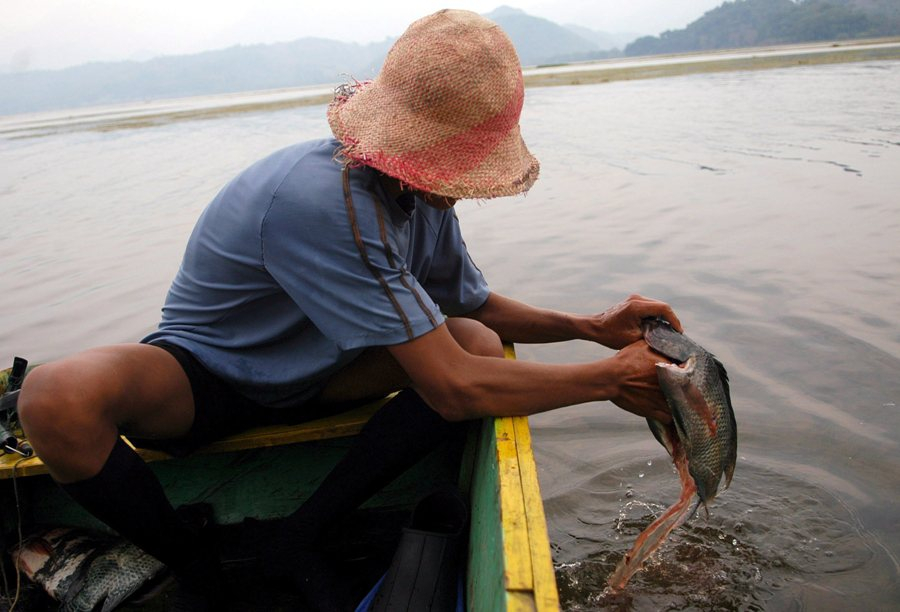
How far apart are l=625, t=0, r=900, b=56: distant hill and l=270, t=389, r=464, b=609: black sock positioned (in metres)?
95.6

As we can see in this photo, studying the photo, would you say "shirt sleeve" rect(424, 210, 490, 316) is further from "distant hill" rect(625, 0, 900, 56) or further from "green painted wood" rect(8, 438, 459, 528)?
"distant hill" rect(625, 0, 900, 56)

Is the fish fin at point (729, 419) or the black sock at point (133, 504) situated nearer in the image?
the black sock at point (133, 504)

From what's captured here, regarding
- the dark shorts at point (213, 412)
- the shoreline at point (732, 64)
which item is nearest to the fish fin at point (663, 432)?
the dark shorts at point (213, 412)

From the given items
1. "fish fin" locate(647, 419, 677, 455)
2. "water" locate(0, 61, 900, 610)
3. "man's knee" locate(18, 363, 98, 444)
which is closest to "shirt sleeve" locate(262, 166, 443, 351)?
"man's knee" locate(18, 363, 98, 444)

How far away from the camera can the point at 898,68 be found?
71.5 feet

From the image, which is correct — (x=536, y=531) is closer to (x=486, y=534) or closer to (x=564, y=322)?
(x=486, y=534)

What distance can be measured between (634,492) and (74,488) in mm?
2113

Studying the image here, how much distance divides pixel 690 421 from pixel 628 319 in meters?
0.47

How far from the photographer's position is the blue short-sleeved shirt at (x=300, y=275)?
5.74ft

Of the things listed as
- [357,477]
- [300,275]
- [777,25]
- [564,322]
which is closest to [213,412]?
[357,477]

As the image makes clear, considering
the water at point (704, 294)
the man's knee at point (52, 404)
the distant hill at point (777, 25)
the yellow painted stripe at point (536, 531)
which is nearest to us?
the yellow painted stripe at point (536, 531)

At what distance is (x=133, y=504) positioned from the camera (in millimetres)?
1921

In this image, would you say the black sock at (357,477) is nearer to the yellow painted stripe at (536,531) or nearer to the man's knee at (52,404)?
the yellow painted stripe at (536,531)

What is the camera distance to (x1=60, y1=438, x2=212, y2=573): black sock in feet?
6.15
